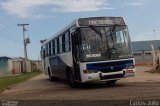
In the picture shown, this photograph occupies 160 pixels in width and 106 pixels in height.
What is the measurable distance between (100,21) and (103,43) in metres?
1.23

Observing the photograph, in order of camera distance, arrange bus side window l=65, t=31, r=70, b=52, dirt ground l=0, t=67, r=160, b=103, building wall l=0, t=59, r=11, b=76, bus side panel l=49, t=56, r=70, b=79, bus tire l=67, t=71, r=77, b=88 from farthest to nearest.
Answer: building wall l=0, t=59, r=11, b=76
bus side panel l=49, t=56, r=70, b=79
bus side window l=65, t=31, r=70, b=52
bus tire l=67, t=71, r=77, b=88
dirt ground l=0, t=67, r=160, b=103

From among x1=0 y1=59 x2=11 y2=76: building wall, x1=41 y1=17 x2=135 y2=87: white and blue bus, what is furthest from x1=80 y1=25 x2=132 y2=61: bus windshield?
x1=0 y1=59 x2=11 y2=76: building wall

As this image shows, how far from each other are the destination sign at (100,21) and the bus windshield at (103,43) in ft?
0.78

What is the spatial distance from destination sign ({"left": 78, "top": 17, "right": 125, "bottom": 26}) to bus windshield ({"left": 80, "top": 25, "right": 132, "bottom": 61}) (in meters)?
0.24

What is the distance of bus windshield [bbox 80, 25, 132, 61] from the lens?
810 inches

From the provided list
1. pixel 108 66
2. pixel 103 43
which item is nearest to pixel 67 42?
pixel 103 43

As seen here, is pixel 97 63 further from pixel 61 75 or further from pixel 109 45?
pixel 61 75

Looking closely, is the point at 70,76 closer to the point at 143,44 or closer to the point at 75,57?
the point at 75,57

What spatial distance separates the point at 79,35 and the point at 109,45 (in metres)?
1.50

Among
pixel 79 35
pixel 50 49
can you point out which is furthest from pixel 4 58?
pixel 79 35

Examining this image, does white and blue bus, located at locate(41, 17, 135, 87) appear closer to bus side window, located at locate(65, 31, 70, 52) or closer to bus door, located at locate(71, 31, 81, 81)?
bus door, located at locate(71, 31, 81, 81)

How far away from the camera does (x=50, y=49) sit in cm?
3053

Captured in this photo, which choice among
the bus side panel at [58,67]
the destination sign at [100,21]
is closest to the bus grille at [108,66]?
the destination sign at [100,21]

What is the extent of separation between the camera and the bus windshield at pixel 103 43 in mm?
20578
